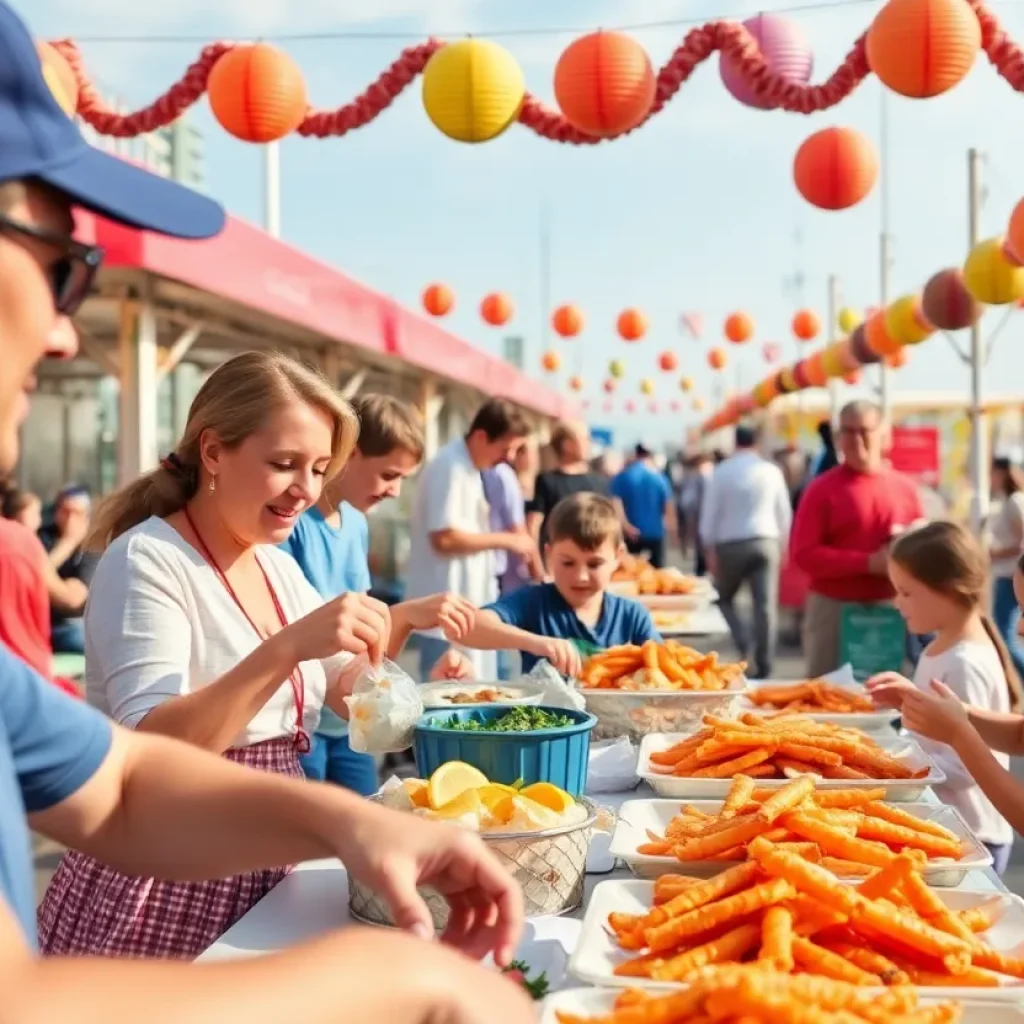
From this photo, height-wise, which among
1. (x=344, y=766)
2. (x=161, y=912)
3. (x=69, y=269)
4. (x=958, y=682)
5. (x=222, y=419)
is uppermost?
(x=69, y=269)

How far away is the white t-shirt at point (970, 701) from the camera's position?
10.4 feet

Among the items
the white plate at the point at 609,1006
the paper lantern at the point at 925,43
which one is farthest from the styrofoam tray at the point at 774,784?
the paper lantern at the point at 925,43

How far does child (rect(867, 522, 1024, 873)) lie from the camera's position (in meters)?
2.68

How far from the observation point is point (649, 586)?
7043 mm

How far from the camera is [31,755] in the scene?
3.77ft

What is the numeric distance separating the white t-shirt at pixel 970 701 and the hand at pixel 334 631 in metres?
1.78

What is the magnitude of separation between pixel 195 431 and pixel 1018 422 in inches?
1018

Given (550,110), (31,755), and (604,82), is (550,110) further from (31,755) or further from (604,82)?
(31,755)

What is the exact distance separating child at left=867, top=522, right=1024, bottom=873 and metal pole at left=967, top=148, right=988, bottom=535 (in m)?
6.51

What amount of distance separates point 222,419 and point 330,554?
1.66 m

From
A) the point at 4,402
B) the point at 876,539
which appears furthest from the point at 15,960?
the point at 876,539

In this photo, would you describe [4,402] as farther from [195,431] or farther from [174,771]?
[195,431]

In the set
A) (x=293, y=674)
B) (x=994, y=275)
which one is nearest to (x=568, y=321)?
(x=994, y=275)

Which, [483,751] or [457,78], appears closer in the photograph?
[483,751]
